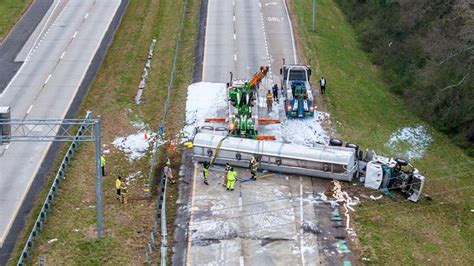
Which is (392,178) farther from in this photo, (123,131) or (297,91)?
(123,131)

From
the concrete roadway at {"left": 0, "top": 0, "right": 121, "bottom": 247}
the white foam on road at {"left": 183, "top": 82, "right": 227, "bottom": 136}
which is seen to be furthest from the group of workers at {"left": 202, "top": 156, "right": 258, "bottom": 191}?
the concrete roadway at {"left": 0, "top": 0, "right": 121, "bottom": 247}

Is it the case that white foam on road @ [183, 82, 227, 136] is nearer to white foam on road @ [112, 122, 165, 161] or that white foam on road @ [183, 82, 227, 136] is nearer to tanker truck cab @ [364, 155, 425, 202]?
white foam on road @ [112, 122, 165, 161]

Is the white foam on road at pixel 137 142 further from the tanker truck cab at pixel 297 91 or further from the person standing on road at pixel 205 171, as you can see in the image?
the tanker truck cab at pixel 297 91

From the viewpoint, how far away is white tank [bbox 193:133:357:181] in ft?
141

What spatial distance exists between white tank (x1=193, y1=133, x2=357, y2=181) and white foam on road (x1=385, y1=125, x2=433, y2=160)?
7009 mm

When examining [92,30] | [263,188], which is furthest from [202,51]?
[263,188]

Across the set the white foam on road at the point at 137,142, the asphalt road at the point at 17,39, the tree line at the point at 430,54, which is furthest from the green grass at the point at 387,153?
the asphalt road at the point at 17,39

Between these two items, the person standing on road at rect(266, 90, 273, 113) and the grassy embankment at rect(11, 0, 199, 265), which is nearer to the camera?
the grassy embankment at rect(11, 0, 199, 265)

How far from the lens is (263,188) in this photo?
42.8 meters

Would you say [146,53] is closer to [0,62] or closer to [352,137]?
[0,62]

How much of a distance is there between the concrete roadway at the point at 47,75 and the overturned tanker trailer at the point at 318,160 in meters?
11.2

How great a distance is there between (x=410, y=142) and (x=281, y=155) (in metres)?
Result: 12.4

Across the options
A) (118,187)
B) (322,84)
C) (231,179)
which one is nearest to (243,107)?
(231,179)

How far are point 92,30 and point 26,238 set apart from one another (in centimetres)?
3488
